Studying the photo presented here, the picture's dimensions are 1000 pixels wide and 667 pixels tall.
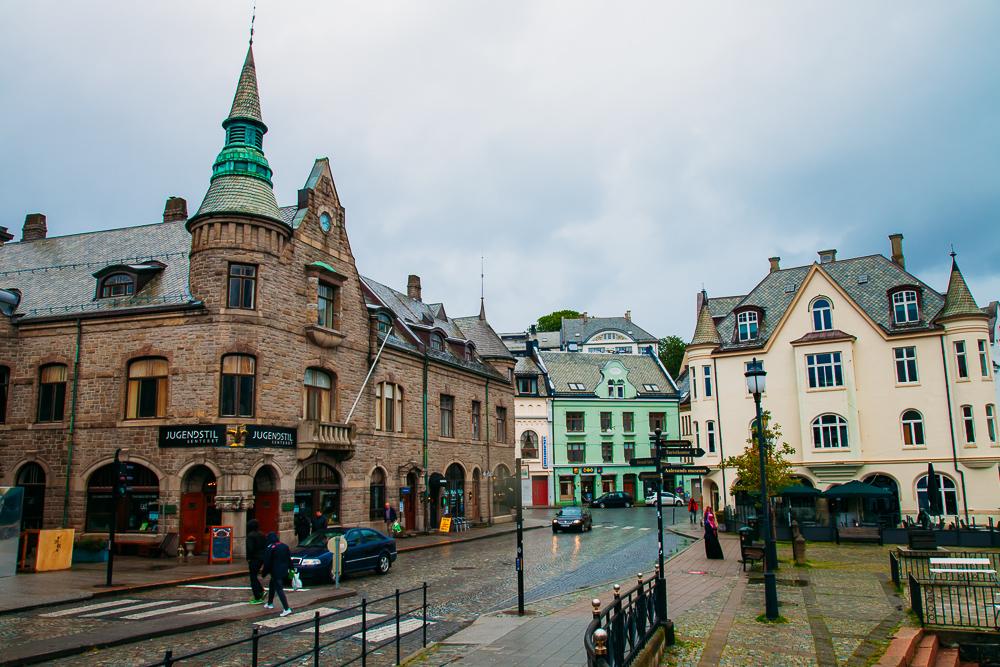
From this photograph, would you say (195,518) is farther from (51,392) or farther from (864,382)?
(864,382)

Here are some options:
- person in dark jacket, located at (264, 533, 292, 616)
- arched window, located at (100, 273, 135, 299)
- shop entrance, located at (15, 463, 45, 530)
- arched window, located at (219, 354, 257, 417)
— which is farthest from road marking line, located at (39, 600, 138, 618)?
arched window, located at (100, 273, 135, 299)

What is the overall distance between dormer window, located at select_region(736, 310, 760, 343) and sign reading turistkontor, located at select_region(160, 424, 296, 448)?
27.6m

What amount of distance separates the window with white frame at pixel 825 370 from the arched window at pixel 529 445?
2798 cm

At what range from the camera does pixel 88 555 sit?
23.1 metres

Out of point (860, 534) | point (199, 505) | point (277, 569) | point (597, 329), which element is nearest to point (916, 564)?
point (860, 534)

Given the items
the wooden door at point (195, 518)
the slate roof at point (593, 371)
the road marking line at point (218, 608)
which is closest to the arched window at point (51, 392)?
the wooden door at point (195, 518)

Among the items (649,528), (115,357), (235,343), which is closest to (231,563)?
(235,343)

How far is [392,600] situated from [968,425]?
31257 mm

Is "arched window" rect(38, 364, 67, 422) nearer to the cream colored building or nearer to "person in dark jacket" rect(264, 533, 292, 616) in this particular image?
"person in dark jacket" rect(264, 533, 292, 616)

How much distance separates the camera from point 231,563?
22.9m

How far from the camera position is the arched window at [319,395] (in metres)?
27.8

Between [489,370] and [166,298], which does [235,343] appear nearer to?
[166,298]

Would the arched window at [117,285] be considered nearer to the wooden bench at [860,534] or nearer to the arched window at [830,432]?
the wooden bench at [860,534]

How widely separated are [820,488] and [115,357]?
3244 centimetres
